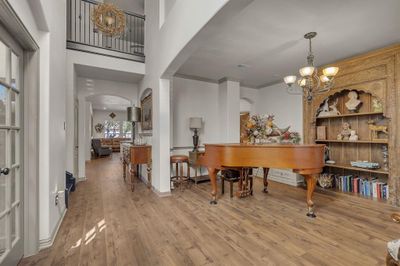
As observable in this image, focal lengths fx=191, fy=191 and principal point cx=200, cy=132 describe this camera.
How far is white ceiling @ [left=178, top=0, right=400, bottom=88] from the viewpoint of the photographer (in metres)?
2.20

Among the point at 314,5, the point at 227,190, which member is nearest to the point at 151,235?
the point at 227,190

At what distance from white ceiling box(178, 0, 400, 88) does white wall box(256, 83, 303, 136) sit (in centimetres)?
96

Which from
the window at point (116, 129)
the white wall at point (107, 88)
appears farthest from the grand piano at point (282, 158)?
the window at point (116, 129)

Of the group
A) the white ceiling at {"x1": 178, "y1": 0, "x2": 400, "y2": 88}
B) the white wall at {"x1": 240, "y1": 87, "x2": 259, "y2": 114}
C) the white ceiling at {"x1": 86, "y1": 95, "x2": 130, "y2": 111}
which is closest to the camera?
the white ceiling at {"x1": 178, "y1": 0, "x2": 400, "y2": 88}

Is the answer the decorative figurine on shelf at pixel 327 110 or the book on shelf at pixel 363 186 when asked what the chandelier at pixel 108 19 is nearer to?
the decorative figurine on shelf at pixel 327 110

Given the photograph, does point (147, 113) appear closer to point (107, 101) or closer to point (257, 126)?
point (257, 126)

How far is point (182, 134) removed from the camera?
4844 mm

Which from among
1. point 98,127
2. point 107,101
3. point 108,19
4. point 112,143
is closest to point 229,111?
point 108,19

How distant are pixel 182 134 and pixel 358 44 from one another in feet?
12.4

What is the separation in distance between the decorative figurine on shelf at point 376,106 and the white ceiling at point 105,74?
4819mm

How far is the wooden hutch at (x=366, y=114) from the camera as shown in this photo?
3.07m

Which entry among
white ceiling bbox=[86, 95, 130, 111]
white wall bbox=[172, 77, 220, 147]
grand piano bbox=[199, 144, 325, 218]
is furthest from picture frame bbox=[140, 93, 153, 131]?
white ceiling bbox=[86, 95, 130, 111]

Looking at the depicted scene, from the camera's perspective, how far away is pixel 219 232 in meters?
2.25

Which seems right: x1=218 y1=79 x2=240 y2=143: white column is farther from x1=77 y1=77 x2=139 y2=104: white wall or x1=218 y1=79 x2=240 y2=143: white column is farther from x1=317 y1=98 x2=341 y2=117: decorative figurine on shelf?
x1=77 y1=77 x2=139 y2=104: white wall
